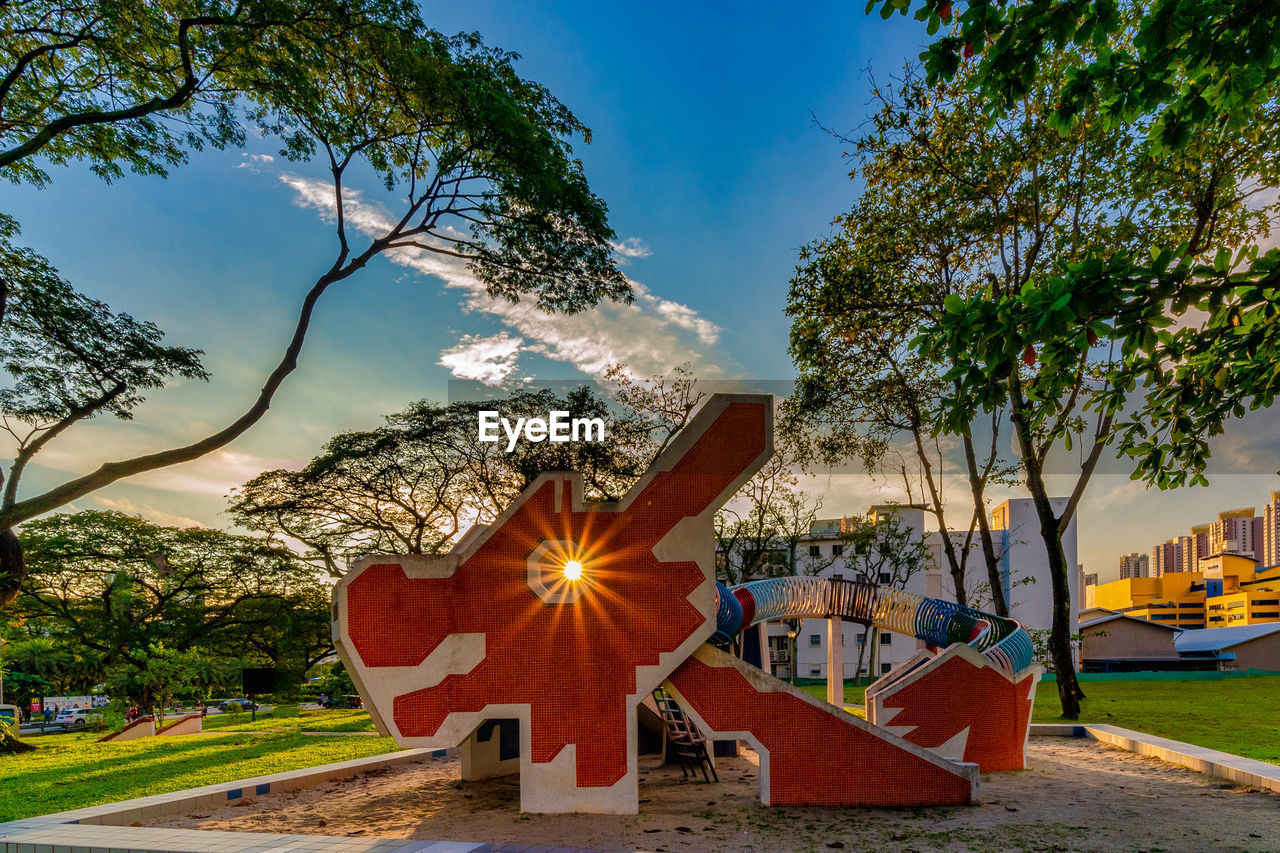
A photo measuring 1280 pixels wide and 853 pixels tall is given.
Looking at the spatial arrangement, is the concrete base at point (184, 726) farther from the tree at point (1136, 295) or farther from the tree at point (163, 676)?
the tree at point (1136, 295)

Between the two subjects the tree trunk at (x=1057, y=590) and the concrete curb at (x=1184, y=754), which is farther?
the tree trunk at (x=1057, y=590)

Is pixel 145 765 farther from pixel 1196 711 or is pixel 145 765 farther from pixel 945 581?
pixel 945 581

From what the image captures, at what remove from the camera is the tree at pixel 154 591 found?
102 feet

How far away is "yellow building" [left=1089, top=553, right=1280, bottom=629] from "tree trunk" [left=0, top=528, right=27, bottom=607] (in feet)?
342

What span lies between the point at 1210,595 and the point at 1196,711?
9356 cm

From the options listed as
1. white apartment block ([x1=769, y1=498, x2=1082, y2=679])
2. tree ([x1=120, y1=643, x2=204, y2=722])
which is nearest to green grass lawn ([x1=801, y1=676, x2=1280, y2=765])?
white apartment block ([x1=769, y1=498, x2=1082, y2=679])

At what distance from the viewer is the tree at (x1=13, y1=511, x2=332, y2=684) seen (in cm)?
3109

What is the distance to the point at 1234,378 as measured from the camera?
6559mm

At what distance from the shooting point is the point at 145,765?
13.6 metres

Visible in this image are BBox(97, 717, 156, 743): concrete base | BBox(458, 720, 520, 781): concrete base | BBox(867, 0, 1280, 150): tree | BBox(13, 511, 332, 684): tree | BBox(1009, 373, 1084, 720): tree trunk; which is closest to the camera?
BBox(867, 0, 1280, 150): tree

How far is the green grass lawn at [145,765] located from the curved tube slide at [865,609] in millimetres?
8441

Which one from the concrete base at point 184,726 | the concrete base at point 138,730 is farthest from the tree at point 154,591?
the concrete base at point 138,730

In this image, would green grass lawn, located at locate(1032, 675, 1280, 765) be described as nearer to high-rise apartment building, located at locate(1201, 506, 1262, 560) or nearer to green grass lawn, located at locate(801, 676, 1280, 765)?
green grass lawn, located at locate(801, 676, 1280, 765)

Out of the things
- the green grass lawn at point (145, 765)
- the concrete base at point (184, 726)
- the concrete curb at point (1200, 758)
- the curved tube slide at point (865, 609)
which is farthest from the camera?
the concrete base at point (184, 726)
